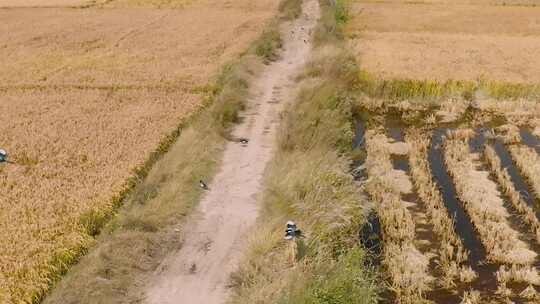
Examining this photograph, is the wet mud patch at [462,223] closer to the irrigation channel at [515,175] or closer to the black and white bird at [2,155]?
the irrigation channel at [515,175]

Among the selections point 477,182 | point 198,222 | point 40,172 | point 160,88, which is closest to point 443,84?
point 477,182

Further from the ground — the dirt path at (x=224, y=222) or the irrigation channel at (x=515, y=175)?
the dirt path at (x=224, y=222)

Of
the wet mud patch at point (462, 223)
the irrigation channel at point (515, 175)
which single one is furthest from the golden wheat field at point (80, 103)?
the irrigation channel at point (515, 175)

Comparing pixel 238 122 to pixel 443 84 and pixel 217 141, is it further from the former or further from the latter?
pixel 443 84

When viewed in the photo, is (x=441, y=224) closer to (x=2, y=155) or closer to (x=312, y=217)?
(x=312, y=217)

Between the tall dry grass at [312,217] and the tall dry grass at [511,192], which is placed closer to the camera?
the tall dry grass at [312,217]

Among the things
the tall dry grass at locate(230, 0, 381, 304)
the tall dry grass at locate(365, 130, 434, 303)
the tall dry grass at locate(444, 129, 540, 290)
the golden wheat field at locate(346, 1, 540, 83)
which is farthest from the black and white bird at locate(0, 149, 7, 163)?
the golden wheat field at locate(346, 1, 540, 83)

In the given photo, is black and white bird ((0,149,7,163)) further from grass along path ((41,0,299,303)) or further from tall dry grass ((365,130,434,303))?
tall dry grass ((365,130,434,303))

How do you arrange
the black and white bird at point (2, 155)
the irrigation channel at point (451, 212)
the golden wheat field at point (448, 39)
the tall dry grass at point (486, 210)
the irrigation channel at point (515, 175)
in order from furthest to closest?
the golden wheat field at point (448, 39) → the black and white bird at point (2, 155) → the irrigation channel at point (515, 175) → the tall dry grass at point (486, 210) → the irrigation channel at point (451, 212)
